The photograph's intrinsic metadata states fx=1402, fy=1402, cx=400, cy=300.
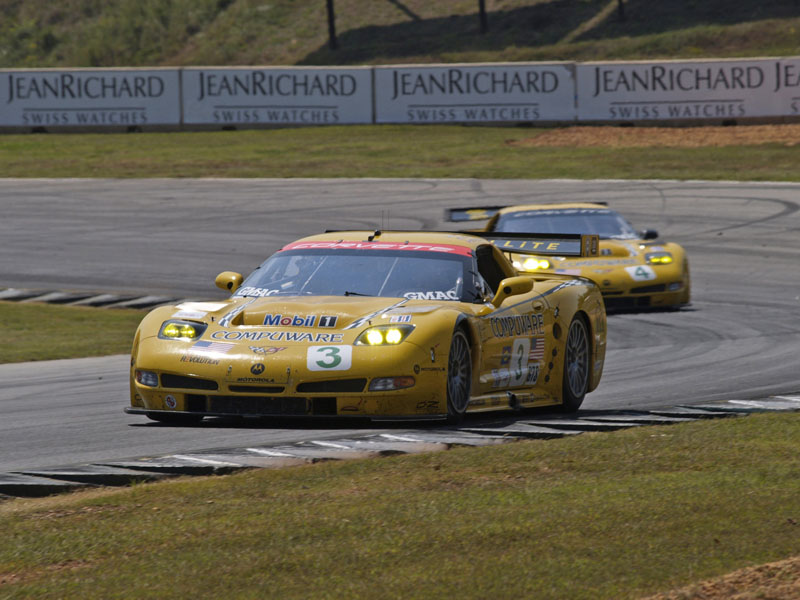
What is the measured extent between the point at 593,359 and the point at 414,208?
1611 centimetres

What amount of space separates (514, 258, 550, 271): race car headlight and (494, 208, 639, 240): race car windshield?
729mm

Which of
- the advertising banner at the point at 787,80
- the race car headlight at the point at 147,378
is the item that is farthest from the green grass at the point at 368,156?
the race car headlight at the point at 147,378

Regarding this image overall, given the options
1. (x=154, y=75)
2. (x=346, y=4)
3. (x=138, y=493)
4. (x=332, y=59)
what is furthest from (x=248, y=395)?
(x=346, y=4)

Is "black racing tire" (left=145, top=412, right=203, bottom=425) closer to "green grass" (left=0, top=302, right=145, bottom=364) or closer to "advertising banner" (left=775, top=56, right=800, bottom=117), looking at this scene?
"green grass" (left=0, top=302, right=145, bottom=364)

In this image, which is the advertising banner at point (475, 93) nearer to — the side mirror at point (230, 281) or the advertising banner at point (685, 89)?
the advertising banner at point (685, 89)

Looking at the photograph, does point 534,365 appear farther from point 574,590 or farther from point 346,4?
point 346,4

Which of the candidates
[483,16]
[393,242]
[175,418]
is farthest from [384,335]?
[483,16]

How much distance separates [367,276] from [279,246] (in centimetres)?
1345

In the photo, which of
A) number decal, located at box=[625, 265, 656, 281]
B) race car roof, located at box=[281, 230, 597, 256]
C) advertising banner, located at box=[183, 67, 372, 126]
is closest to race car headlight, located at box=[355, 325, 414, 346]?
race car roof, located at box=[281, 230, 597, 256]

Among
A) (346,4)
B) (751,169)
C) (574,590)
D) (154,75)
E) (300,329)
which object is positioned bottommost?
(574,590)

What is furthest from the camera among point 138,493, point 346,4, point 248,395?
point 346,4

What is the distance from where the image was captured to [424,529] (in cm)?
520

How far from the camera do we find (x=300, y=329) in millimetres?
8094

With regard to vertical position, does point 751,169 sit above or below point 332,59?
below
